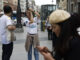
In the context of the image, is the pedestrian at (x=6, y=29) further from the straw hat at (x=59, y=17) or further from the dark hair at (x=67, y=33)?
the dark hair at (x=67, y=33)

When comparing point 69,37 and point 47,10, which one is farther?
point 47,10

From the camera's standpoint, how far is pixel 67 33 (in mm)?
2438

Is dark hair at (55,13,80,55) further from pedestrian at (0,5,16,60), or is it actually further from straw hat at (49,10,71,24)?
pedestrian at (0,5,16,60)

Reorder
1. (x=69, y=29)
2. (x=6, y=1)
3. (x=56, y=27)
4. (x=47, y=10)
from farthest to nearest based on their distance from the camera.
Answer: (x=6, y=1), (x=47, y=10), (x=56, y=27), (x=69, y=29)

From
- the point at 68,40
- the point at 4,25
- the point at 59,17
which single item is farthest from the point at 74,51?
the point at 4,25

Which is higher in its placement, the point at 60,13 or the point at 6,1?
the point at 60,13

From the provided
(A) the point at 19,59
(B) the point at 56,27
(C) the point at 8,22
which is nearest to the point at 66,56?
(B) the point at 56,27

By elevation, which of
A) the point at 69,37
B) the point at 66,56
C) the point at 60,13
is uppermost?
the point at 60,13

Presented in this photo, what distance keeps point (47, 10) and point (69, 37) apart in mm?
21995

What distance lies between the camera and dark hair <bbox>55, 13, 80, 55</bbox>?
244 cm

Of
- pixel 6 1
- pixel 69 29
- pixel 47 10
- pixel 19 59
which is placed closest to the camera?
pixel 69 29

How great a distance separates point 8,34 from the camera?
6461mm

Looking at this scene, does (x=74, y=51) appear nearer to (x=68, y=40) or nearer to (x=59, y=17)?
Result: (x=68, y=40)

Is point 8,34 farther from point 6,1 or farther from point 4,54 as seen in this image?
point 6,1
